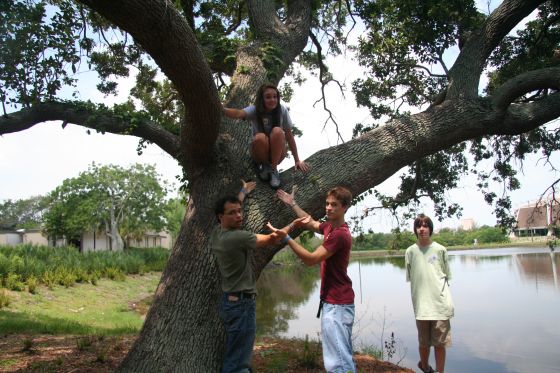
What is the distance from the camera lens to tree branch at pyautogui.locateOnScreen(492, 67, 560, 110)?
5.55m

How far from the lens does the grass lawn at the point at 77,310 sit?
806cm

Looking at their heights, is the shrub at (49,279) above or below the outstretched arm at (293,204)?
below

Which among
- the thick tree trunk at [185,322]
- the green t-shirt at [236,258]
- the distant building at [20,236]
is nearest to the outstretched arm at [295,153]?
the thick tree trunk at [185,322]

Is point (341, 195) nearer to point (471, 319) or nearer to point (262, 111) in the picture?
point (262, 111)

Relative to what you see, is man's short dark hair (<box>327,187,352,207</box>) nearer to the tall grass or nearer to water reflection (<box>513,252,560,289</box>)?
the tall grass

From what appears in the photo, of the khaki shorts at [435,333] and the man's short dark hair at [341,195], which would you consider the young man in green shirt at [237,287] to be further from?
the khaki shorts at [435,333]

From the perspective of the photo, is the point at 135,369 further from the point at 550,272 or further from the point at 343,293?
the point at 550,272

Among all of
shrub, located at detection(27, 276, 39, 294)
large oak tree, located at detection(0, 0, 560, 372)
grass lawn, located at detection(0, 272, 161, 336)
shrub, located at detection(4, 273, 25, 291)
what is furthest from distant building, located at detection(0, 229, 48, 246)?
large oak tree, located at detection(0, 0, 560, 372)

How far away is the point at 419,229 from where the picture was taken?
4688 mm

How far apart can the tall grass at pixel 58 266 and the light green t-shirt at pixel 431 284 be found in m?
11.9

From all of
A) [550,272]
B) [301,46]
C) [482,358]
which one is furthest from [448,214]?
[550,272]

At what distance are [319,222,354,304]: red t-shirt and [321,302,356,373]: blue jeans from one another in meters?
0.06

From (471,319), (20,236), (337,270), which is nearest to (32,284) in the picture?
(337,270)

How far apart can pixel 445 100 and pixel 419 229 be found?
1.99 meters
